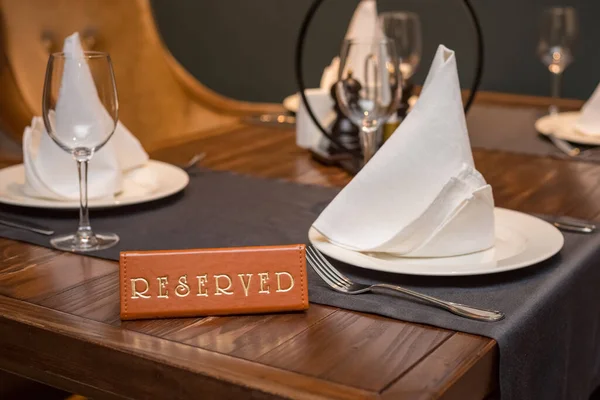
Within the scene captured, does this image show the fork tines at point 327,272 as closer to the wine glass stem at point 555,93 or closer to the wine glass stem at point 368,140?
the wine glass stem at point 368,140

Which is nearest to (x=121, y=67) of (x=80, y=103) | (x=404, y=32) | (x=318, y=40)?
(x=404, y=32)

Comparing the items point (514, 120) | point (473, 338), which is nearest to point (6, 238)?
point (473, 338)

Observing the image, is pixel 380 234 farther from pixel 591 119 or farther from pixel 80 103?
pixel 591 119

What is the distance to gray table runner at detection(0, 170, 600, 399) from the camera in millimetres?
793

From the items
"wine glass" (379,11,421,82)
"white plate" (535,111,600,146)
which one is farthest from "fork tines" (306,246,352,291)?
"wine glass" (379,11,421,82)

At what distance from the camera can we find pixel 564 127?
66.7 inches

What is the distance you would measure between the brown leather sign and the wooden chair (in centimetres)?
131

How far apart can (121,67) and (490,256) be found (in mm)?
1669

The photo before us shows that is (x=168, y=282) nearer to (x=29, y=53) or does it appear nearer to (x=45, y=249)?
(x=45, y=249)

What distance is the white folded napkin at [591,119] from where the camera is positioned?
63.4 inches

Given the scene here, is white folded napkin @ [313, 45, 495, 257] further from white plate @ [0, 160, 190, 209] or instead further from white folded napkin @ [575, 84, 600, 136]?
white folded napkin @ [575, 84, 600, 136]

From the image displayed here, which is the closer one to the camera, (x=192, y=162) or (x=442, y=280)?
(x=442, y=280)

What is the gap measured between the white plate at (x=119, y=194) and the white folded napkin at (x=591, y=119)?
31.0 inches

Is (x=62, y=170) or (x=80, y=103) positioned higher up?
(x=80, y=103)
